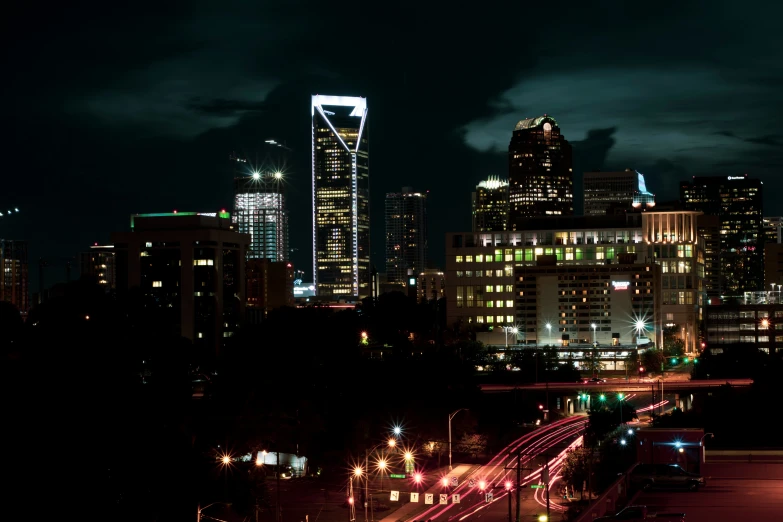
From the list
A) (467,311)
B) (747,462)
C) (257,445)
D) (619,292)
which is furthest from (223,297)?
(747,462)

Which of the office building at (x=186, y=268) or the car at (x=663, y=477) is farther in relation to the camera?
the office building at (x=186, y=268)

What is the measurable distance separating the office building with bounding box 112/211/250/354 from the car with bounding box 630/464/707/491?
131761 mm

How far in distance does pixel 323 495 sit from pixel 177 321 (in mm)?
94096

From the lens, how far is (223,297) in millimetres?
158875

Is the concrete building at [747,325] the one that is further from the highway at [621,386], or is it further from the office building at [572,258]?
the highway at [621,386]

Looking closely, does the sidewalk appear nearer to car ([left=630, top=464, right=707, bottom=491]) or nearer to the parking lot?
car ([left=630, top=464, right=707, bottom=491])

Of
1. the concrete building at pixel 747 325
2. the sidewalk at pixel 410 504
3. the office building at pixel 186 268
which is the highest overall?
the office building at pixel 186 268

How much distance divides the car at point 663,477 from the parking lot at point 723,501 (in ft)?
0.67

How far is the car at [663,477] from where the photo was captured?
24.4 metres

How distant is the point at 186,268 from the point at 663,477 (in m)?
138

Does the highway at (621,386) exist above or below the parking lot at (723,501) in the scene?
below

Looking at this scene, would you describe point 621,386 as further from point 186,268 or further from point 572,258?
point 186,268

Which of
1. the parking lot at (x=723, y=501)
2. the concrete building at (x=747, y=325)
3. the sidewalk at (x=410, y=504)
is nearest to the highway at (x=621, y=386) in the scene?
the sidewalk at (x=410, y=504)

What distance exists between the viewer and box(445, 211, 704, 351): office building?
16238 centimetres
